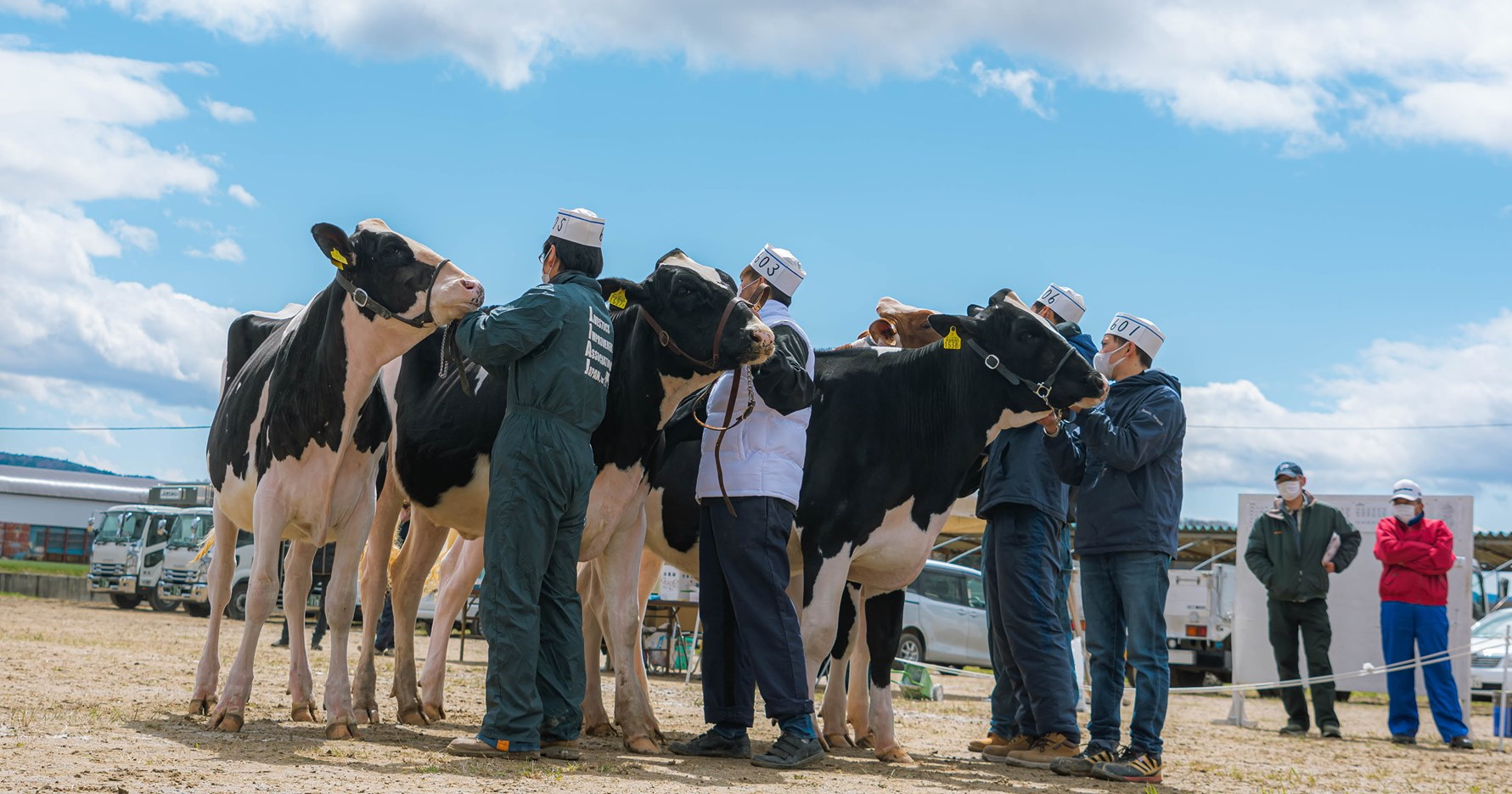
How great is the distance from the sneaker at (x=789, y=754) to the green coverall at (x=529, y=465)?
3.35 feet

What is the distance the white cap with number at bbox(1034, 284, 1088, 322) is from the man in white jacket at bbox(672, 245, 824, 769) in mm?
2553

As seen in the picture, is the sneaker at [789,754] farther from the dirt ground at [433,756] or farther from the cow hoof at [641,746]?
the cow hoof at [641,746]

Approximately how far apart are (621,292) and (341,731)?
2.57 metres

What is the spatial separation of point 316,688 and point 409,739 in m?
3.97

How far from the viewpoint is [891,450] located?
25.3 ft

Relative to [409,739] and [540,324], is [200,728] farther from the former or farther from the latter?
[540,324]

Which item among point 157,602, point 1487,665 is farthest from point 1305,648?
point 157,602

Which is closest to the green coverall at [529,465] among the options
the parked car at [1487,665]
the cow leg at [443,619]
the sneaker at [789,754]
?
the sneaker at [789,754]

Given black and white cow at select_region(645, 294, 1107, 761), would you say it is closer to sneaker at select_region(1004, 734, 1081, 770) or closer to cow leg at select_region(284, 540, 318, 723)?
sneaker at select_region(1004, 734, 1081, 770)

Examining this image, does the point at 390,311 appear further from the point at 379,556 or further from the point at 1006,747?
the point at 1006,747

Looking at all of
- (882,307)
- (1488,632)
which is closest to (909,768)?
(882,307)

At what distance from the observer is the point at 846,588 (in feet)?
26.5

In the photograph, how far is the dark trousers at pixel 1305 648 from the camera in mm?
12766

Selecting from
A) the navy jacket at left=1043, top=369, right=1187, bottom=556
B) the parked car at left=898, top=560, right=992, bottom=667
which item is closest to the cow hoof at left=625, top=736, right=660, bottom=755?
the navy jacket at left=1043, top=369, right=1187, bottom=556
